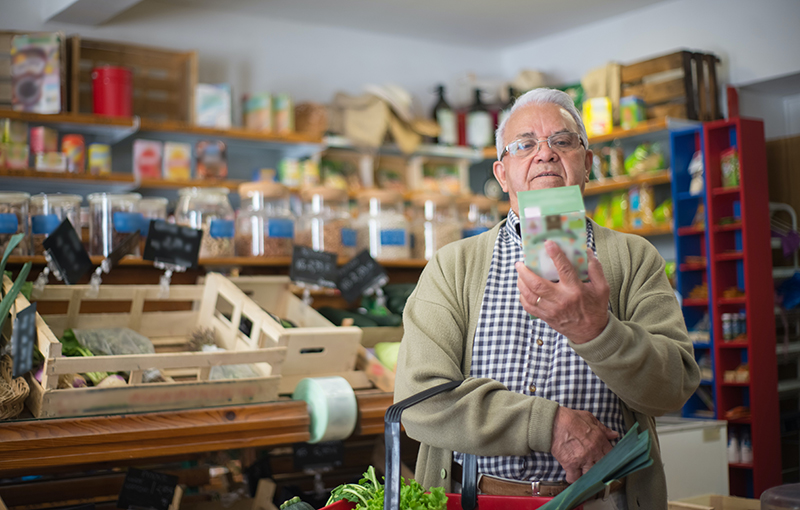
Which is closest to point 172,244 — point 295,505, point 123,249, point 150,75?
point 123,249

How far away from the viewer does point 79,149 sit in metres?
3.93

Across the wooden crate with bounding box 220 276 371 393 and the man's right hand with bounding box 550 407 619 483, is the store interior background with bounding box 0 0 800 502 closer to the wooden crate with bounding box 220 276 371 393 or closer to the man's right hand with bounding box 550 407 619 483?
the wooden crate with bounding box 220 276 371 393

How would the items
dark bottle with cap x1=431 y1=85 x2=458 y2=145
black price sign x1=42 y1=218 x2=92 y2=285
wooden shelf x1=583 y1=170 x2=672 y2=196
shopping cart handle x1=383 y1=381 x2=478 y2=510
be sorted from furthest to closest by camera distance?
dark bottle with cap x1=431 y1=85 x2=458 y2=145
wooden shelf x1=583 y1=170 x2=672 y2=196
black price sign x1=42 y1=218 x2=92 y2=285
shopping cart handle x1=383 y1=381 x2=478 y2=510

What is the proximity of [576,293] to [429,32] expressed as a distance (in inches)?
195

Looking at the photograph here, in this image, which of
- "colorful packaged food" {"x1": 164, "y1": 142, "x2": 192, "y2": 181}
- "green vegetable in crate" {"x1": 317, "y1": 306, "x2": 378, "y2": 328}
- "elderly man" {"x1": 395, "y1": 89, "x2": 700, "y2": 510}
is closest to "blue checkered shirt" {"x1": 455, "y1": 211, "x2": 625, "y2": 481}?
"elderly man" {"x1": 395, "y1": 89, "x2": 700, "y2": 510}

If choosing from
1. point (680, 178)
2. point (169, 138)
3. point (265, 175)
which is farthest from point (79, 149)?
point (680, 178)

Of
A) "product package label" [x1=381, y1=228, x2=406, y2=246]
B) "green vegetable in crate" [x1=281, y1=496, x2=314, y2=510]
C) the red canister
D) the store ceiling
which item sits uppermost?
the store ceiling

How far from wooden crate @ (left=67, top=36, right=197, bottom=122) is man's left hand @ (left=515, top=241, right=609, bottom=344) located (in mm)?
3723

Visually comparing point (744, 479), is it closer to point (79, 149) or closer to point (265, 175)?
point (265, 175)

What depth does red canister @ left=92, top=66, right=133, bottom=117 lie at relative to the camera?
4031 mm

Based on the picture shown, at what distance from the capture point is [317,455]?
6.79 feet

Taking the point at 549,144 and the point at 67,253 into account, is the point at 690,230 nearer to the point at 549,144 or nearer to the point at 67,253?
the point at 549,144

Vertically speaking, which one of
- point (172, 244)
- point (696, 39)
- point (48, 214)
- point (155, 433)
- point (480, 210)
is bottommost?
point (155, 433)

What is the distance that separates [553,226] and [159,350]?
1.59 meters
